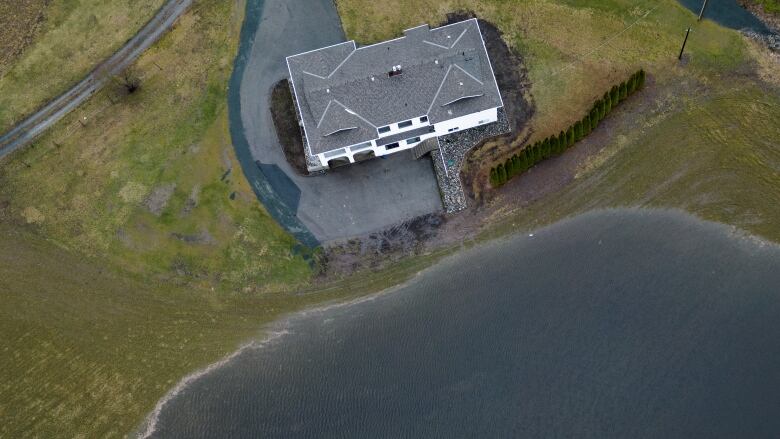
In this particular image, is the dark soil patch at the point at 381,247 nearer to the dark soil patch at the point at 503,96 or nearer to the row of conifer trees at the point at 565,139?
the dark soil patch at the point at 503,96

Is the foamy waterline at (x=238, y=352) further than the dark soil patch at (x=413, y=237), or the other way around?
the dark soil patch at (x=413, y=237)

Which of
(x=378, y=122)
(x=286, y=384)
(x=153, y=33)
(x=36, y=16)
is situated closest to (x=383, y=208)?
(x=378, y=122)

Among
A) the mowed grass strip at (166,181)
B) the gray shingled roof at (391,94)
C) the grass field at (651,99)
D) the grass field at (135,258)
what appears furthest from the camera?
the mowed grass strip at (166,181)

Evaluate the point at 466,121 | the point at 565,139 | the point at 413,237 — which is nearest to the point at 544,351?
the point at 413,237

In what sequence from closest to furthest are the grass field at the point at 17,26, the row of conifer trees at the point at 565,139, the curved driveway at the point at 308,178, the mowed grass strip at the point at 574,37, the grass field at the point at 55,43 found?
the row of conifer trees at the point at 565,139 → the curved driveway at the point at 308,178 → the mowed grass strip at the point at 574,37 → the grass field at the point at 55,43 → the grass field at the point at 17,26

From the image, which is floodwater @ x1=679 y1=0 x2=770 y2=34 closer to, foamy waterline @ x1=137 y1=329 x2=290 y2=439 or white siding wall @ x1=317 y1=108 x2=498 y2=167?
→ white siding wall @ x1=317 y1=108 x2=498 y2=167

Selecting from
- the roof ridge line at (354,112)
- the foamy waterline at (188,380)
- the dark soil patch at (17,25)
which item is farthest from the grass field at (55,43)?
the foamy waterline at (188,380)

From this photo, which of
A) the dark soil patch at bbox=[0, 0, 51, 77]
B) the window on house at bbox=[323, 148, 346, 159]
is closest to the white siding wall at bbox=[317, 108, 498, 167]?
the window on house at bbox=[323, 148, 346, 159]

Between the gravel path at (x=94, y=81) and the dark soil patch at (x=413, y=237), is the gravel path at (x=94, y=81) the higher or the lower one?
the higher one
